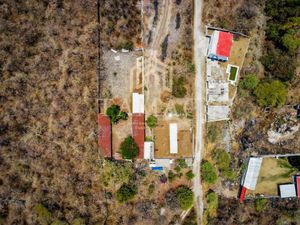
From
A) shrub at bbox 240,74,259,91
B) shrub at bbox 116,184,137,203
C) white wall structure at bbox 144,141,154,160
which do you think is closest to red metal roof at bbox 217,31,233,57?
shrub at bbox 240,74,259,91

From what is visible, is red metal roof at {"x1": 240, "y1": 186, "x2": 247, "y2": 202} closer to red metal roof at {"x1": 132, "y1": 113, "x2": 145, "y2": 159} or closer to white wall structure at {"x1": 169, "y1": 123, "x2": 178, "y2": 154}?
white wall structure at {"x1": 169, "y1": 123, "x2": 178, "y2": 154}

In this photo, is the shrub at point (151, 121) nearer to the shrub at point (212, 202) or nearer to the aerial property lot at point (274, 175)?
the shrub at point (212, 202)

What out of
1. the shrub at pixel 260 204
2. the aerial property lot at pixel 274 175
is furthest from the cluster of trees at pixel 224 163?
the shrub at pixel 260 204

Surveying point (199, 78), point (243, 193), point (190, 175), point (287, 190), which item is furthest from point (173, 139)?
point (287, 190)

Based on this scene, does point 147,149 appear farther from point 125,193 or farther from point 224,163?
point 224,163

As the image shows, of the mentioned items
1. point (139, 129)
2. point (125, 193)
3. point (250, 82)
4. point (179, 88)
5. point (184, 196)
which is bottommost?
point (184, 196)

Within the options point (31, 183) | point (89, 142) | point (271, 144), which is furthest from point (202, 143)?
point (31, 183)
